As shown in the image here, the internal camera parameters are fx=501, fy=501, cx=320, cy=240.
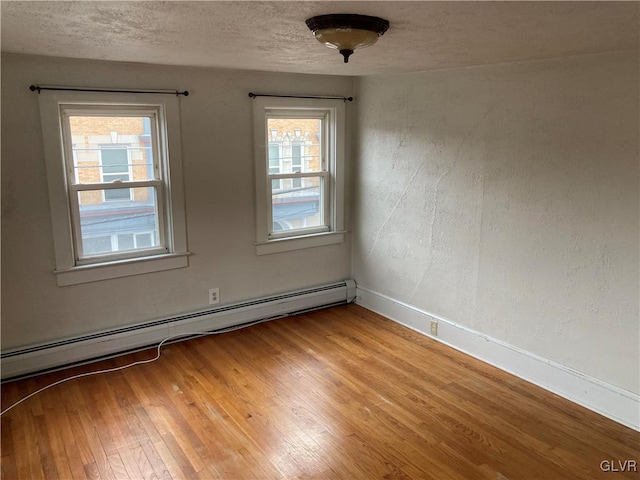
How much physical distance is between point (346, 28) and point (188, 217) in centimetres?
224

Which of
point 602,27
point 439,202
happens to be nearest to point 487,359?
point 439,202

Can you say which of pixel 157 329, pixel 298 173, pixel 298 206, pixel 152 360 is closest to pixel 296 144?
pixel 298 173

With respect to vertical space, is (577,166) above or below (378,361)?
above

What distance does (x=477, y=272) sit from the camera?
3586 millimetres

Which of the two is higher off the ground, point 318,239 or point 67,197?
point 67,197

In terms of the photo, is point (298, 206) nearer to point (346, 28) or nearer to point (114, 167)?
point (114, 167)

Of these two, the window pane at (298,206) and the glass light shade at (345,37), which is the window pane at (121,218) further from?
the glass light shade at (345,37)

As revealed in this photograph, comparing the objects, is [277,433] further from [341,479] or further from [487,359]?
[487,359]

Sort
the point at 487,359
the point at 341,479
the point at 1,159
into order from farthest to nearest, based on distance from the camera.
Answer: the point at 487,359, the point at 1,159, the point at 341,479

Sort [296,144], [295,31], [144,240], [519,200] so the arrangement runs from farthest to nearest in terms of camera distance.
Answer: [296,144]
[144,240]
[519,200]
[295,31]

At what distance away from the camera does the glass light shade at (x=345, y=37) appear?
199 cm

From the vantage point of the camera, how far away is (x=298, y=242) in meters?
4.41

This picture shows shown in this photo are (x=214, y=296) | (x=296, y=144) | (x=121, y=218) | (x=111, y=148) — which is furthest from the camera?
(x=296, y=144)

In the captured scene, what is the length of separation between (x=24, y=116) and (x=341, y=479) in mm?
2804
